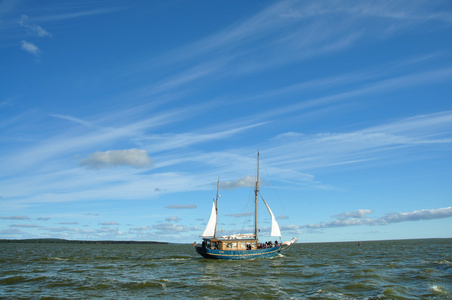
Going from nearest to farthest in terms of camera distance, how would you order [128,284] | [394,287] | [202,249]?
[394,287]
[128,284]
[202,249]

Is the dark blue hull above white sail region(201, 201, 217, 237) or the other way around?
the other way around

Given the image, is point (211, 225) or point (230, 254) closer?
point (230, 254)

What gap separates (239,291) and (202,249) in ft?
116

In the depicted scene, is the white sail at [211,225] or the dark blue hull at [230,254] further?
the white sail at [211,225]

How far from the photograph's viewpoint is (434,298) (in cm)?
2934

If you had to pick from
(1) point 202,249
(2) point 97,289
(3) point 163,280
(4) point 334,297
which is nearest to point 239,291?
(4) point 334,297

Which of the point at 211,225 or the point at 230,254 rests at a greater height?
the point at 211,225

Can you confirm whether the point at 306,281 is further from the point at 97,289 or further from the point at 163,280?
the point at 97,289

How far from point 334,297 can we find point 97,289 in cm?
2272

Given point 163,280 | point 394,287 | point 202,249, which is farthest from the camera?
point 202,249

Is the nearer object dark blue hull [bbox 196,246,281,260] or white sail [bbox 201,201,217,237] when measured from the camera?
dark blue hull [bbox 196,246,281,260]

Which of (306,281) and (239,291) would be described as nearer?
(239,291)

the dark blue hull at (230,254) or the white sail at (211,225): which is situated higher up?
the white sail at (211,225)

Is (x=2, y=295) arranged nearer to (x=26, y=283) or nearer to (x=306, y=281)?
(x=26, y=283)
